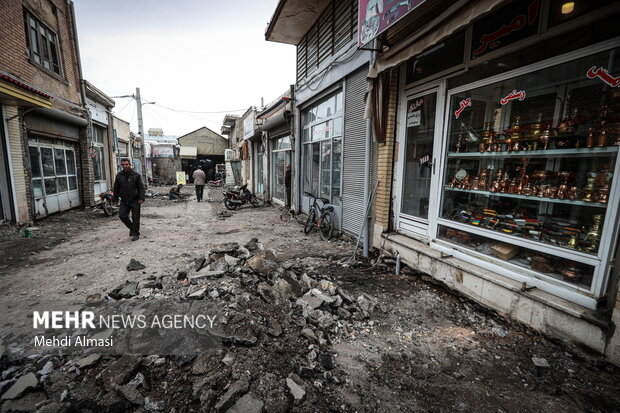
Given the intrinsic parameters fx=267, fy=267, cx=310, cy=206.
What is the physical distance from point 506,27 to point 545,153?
5.33 ft

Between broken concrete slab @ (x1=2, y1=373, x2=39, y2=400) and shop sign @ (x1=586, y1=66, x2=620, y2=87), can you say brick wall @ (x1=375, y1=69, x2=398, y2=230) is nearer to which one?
shop sign @ (x1=586, y1=66, x2=620, y2=87)

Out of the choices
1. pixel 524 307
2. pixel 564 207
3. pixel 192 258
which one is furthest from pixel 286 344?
pixel 564 207

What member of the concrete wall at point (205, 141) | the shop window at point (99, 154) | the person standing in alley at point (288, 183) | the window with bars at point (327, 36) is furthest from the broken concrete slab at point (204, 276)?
the concrete wall at point (205, 141)

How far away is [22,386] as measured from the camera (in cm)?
213

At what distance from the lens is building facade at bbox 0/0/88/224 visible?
7.18m

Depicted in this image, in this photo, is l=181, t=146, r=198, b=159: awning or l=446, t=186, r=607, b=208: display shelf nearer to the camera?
l=446, t=186, r=607, b=208: display shelf

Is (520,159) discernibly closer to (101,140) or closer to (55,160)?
(55,160)

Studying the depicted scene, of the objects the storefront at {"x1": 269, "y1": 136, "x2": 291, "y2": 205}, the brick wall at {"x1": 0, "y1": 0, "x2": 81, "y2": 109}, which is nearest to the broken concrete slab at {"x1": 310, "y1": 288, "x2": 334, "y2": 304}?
the storefront at {"x1": 269, "y1": 136, "x2": 291, "y2": 205}

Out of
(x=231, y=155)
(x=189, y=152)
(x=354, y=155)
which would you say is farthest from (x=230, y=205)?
(x=189, y=152)

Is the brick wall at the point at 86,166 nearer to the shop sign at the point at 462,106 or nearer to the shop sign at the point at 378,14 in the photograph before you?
the shop sign at the point at 378,14

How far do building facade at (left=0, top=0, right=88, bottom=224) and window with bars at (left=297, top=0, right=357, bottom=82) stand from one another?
7304mm

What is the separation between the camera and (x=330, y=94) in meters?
7.18

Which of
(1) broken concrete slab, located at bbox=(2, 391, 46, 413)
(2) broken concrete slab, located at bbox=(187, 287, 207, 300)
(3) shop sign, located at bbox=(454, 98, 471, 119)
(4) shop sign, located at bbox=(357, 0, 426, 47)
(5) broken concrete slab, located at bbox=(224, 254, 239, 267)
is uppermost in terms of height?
(4) shop sign, located at bbox=(357, 0, 426, 47)

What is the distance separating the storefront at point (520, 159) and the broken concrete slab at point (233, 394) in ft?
9.74
